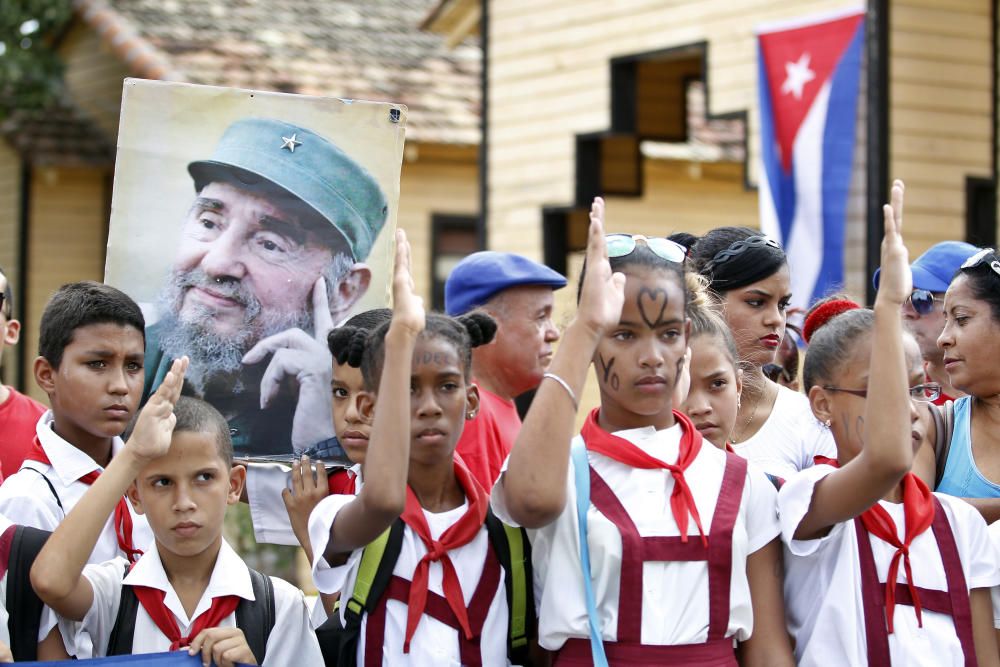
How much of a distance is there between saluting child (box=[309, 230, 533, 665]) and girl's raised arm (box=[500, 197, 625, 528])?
0.26 meters

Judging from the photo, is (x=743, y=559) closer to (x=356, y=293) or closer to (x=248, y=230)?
(x=356, y=293)

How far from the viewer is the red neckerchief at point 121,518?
3867mm

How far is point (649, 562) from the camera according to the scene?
3229mm

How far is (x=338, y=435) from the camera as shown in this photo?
4086 millimetres

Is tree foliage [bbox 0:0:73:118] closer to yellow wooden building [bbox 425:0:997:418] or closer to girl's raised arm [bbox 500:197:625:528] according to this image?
yellow wooden building [bbox 425:0:997:418]

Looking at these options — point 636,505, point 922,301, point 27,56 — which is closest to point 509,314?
point 922,301

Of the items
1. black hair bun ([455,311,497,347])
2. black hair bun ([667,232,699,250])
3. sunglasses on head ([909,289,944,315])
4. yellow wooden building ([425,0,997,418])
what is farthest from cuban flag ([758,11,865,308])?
black hair bun ([455,311,497,347])

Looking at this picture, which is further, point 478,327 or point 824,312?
point 824,312

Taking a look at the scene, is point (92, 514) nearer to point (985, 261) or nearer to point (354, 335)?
point (354, 335)

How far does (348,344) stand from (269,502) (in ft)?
2.70

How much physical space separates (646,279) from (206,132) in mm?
1508

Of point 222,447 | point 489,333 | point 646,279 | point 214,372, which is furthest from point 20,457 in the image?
point 646,279

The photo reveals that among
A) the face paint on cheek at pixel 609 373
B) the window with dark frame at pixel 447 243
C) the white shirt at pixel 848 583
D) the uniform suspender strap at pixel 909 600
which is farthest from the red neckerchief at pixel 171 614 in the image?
the window with dark frame at pixel 447 243

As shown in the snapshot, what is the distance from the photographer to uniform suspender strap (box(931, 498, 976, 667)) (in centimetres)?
336
